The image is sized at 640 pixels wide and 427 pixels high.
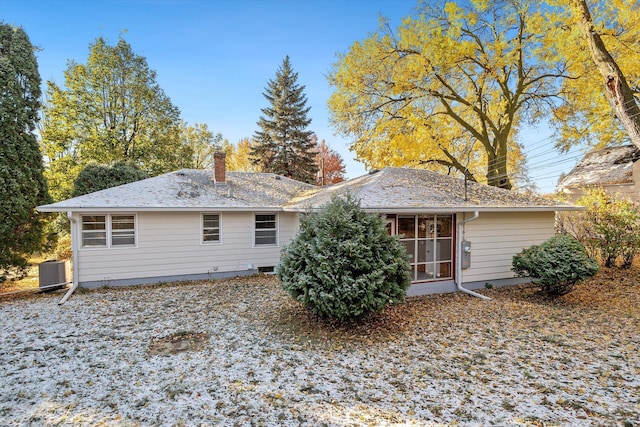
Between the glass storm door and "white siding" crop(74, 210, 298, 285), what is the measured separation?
3989mm

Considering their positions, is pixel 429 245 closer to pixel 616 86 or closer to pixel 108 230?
pixel 616 86

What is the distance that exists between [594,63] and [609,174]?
11.0 metres

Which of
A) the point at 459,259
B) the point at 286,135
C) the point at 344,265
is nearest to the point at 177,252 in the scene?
the point at 344,265

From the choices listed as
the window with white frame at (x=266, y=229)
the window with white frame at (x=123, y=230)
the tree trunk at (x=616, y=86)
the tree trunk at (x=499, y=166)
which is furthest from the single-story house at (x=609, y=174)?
the window with white frame at (x=123, y=230)

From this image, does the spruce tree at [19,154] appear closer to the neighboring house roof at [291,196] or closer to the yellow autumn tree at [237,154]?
the neighboring house roof at [291,196]

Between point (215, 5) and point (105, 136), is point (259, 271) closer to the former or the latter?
point (215, 5)

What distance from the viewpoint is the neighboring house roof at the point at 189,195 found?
29.3 ft

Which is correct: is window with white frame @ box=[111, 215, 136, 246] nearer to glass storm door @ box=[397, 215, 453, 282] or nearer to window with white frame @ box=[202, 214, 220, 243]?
window with white frame @ box=[202, 214, 220, 243]

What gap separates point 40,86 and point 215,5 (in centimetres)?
610

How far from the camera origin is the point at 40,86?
9.84 meters

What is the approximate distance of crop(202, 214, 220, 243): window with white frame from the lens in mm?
10305

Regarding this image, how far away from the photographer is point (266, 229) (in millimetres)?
11227

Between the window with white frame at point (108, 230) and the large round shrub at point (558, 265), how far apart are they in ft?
36.6

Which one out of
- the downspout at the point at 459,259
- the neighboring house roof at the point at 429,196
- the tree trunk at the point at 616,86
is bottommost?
the downspout at the point at 459,259
